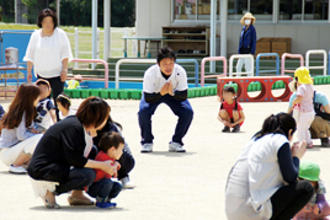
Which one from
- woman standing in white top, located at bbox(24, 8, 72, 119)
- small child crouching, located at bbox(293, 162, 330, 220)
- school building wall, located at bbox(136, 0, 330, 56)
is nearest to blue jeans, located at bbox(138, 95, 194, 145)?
woman standing in white top, located at bbox(24, 8, 72, 119)

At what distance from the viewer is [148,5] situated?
2616 centimetres

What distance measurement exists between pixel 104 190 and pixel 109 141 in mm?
438

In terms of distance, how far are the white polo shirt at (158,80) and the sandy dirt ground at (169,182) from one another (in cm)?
80

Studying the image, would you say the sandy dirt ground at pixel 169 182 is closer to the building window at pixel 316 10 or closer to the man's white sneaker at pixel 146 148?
the man's white sneaker at pixel 146 148

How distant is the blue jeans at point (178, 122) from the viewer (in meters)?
9.73

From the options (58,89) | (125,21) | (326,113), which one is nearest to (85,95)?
(58,89)

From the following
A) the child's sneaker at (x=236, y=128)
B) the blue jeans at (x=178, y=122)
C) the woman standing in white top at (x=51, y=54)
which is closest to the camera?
the blue jeans at (x=178, y=122)

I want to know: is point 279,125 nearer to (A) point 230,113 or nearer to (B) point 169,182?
(B) point 169,182

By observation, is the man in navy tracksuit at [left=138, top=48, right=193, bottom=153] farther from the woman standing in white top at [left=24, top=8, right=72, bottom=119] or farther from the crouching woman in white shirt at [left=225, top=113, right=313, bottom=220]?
the crouching woman in white shirt at [left=225, top=113, right=313, bottom=220]

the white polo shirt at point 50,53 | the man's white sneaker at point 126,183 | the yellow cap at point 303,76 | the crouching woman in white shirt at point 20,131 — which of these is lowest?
the man's white sneaker at point 126,183

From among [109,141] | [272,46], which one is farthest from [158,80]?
[272,46]

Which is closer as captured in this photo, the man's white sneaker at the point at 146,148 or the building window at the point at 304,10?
the man's white sneaker at the point at 146,148

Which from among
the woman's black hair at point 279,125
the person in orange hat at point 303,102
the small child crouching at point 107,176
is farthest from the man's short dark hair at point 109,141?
the person in orange hat at point 303,102

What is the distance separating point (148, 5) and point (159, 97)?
1669cm
